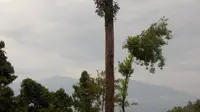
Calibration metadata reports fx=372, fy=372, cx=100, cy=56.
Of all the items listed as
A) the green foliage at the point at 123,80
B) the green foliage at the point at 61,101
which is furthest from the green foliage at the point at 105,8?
the green foliage at the point at 61,101

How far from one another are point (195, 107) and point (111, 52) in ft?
237

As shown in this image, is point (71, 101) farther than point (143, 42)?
Yes

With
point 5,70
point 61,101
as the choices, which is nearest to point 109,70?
point 5,70

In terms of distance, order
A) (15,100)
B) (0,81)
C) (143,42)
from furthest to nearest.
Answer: (15,100) → (0,81) → (143,42)

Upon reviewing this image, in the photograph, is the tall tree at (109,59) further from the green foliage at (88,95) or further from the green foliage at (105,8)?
the green foliage at (88,95)

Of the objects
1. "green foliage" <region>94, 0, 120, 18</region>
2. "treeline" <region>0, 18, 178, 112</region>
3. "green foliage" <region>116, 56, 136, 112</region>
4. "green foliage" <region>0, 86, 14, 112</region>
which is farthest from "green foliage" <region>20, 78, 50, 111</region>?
"green foliage" <region>94, 0, 120, 18</region>

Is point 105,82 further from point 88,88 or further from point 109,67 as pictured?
point 88,88

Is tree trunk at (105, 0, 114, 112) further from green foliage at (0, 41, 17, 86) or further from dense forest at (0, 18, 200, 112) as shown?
green foliage at (0, 41, 17, 86)

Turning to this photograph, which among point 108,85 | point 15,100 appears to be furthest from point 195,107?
point 108,85

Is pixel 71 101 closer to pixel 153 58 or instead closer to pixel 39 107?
pixel 39 107

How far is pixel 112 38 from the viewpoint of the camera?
13.3 meters

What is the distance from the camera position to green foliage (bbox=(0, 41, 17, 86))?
33469mm

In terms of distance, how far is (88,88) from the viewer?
119 feet

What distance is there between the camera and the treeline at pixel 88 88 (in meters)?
19.8
